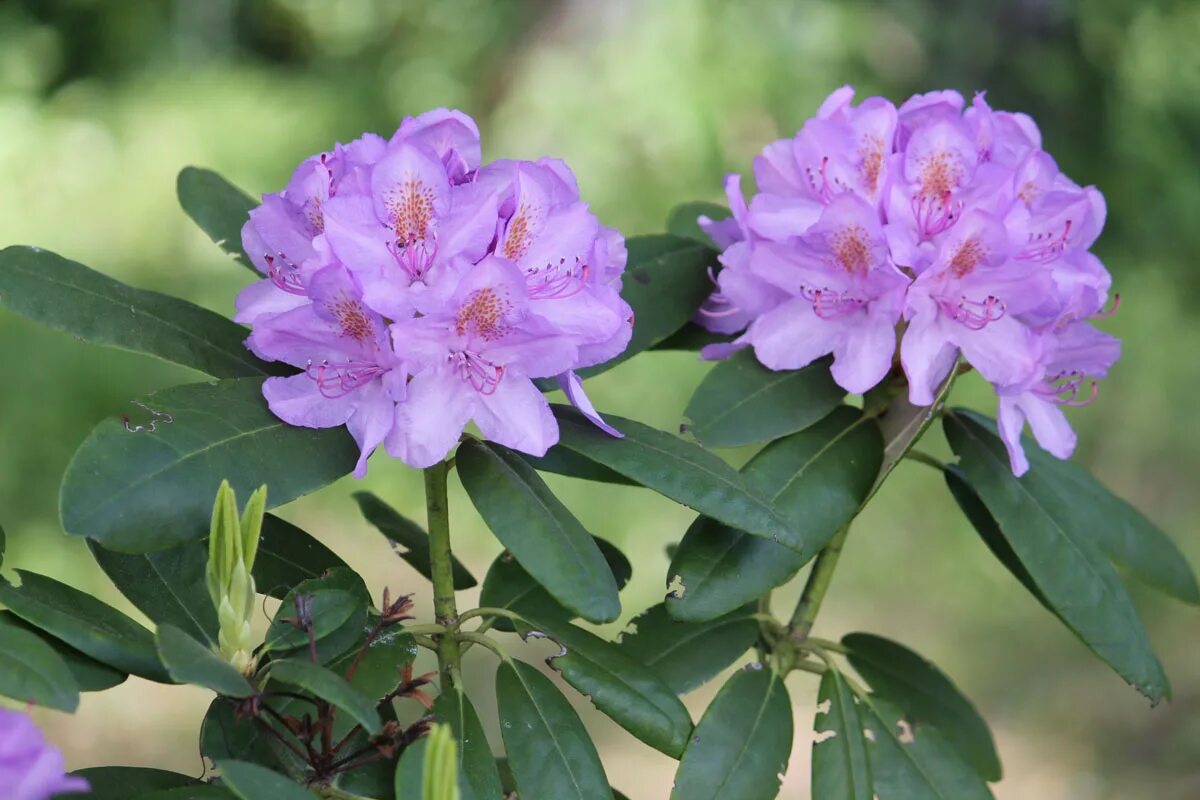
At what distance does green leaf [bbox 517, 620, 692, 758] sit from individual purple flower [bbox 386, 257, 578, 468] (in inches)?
5.9

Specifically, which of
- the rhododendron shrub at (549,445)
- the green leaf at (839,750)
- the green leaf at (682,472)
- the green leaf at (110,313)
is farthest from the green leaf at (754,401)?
the green leaf at (110,313)

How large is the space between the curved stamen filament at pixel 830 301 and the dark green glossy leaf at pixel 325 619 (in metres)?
0.40

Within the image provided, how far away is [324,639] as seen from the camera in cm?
79

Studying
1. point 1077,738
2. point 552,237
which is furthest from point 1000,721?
point 552,237

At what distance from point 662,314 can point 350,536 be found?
2.52 metres

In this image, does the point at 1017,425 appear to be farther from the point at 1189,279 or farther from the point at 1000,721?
the point at 1189,279

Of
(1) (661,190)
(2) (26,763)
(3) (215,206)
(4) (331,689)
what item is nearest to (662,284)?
(3) (215,206)

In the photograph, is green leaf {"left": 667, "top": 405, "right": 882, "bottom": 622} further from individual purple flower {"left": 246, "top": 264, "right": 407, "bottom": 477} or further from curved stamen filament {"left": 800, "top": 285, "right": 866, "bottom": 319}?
individual purple flower {"left": 246, "top": 264, "right": 407, "bottom": 477}

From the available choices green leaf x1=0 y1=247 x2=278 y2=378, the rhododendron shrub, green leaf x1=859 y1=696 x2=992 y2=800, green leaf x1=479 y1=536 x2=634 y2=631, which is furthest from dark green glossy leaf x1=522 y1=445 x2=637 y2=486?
green leaf x1=859 y1=696 x2=992 y2=800

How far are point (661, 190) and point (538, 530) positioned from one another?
3344mm

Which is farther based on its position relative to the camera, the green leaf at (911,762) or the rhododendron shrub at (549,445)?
the green leaf at (911,762)

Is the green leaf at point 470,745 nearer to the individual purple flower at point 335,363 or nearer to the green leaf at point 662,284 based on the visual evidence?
the individual purple flower at point 335,363

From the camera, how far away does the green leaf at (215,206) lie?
0.99m

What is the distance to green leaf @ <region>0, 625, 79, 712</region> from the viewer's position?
64 centimetres
